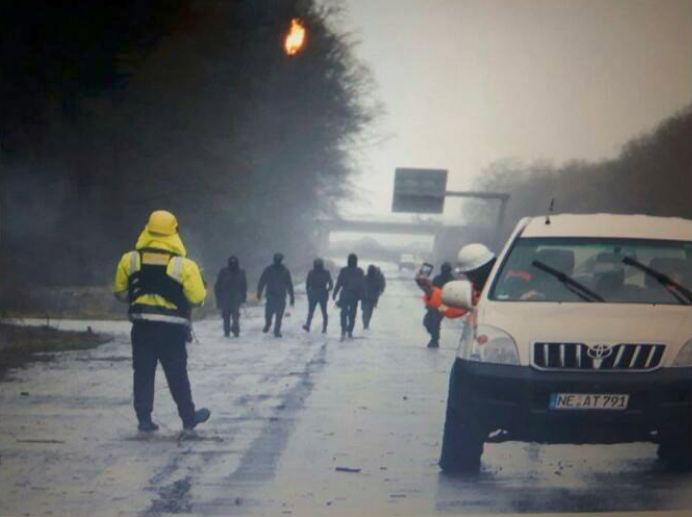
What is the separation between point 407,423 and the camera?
15.9ft

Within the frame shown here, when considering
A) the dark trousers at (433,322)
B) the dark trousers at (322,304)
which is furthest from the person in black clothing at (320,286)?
the dark trousers at (433,322)

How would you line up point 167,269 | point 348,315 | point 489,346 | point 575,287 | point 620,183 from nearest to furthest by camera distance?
point 575,287 → point 489,346 → point 620,183 → point 167,269 → point 348,315

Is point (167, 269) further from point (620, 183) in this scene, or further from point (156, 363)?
point (620, 183)

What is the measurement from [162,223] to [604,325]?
2306 millimetres

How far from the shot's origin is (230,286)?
543cm

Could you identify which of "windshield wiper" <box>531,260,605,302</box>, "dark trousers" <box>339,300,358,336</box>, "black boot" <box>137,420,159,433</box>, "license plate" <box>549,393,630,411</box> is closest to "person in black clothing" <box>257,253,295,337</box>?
"dark trousers" <box>339,300,358,336</box>

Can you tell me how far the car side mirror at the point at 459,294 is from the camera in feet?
14.4

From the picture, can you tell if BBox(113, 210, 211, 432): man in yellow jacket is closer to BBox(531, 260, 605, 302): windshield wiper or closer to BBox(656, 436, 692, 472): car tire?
BBox(531, 260, 605, 302): windshield wiper

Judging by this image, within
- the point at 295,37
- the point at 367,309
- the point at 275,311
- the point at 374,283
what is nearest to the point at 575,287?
the point at 374,283

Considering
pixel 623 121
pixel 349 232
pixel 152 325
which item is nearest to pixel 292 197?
pixel 349 232

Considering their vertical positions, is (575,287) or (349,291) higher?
(575,287)

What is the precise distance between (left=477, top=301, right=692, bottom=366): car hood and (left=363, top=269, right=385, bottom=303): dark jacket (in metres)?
1.32

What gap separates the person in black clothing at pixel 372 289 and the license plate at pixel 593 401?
1.54 m

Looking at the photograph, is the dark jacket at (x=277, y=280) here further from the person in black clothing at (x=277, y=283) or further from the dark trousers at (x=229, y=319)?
the dark trousers at (x=229, y=319)
